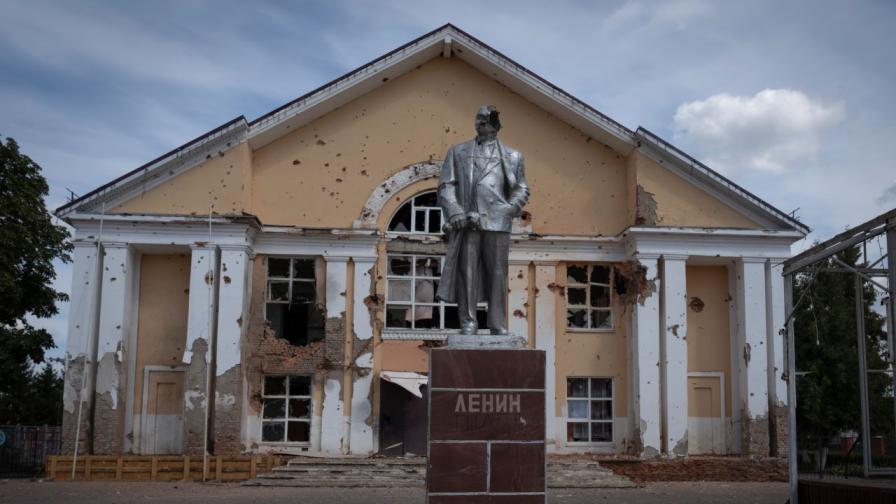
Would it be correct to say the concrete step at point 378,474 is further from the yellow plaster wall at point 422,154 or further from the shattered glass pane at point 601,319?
the yellow plaster wall at point 422,154

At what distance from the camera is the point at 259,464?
19.3 metres

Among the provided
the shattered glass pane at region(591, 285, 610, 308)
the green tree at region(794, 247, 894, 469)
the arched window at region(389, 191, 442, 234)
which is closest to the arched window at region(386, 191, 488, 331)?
the arched window at region(389, 191, 442, 234)

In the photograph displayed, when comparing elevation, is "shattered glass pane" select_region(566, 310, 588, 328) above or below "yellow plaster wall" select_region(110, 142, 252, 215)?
below

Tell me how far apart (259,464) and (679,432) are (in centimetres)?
863

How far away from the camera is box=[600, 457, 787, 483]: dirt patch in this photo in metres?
19.4

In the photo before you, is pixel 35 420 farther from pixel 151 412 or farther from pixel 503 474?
pixel 503 474

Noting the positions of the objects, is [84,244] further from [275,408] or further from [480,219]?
[480,219]

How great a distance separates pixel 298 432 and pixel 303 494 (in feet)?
14.3

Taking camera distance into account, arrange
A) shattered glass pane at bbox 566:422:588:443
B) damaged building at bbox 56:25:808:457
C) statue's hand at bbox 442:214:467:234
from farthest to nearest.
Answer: shattered glass pane at bbox 566:422:588:443 → damaged building at bbox 56:25:808:457 → statue's hand at bbox 442:214:467:234

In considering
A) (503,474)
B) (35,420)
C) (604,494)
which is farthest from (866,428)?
(35,420)

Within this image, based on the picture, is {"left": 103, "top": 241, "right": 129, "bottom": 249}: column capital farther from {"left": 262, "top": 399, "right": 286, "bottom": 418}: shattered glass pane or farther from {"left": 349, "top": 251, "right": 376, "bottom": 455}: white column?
{"left": 349, "top": 251, "right": 376, "bottom": 455}: white column

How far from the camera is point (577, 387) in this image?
21547 mm

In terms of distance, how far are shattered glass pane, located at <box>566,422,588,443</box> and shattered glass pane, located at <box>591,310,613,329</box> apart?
2198 millimetres

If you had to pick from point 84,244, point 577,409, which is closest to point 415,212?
point 577,409
